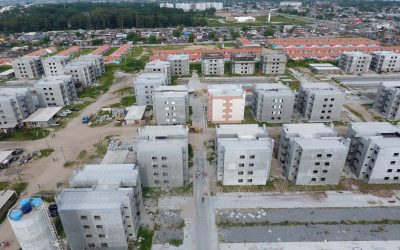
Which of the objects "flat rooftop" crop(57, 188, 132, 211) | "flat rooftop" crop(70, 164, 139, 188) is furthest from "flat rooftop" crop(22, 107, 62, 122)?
"flat rooftop" crop(57, 188, 132, 211)

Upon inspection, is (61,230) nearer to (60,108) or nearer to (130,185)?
(130,185)

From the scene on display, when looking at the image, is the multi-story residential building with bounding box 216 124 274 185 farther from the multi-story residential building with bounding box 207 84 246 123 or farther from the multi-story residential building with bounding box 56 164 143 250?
the multi-story residential building with bounding box 207 84 246 123

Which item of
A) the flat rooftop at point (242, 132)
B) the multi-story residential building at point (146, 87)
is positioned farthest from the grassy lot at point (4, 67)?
the flat rooftop at point (242, 132)

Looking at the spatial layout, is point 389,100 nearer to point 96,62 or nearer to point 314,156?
point 314,156

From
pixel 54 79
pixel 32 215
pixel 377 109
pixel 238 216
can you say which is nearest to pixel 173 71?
pixel 54 79

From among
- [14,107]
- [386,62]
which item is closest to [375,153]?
[14,107]
